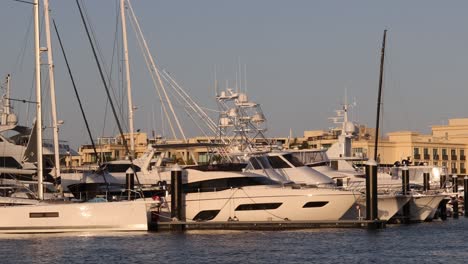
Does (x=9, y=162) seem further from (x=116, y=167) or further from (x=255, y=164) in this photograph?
(x=255, y=164)

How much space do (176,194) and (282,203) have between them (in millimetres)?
4945

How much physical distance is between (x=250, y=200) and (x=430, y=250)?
33.5ft

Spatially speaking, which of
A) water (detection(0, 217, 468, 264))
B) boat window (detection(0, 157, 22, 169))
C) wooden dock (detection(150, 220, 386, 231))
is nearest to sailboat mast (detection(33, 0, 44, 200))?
water (detection(0, 217, 468, 264))

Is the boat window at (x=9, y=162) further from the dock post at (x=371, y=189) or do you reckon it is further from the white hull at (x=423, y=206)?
the dock post at (x=371, y=189)

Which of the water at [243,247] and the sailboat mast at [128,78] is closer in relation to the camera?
the water at [243,247]

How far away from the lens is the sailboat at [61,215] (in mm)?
47812

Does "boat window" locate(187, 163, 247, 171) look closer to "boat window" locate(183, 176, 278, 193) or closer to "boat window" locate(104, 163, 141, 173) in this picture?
"boat window" locate(183, 176, 278, 193)

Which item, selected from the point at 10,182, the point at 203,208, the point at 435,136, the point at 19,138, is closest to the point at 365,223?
the point at 203,208

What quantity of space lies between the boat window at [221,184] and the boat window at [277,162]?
4.90 m

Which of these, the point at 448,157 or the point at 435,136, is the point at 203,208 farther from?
the point at 435,136

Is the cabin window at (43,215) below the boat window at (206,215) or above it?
above

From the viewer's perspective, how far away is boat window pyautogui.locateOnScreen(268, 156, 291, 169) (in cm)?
5781

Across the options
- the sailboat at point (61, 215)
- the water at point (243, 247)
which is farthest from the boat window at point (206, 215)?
the sailboat at point (61, 215)

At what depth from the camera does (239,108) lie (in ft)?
225
